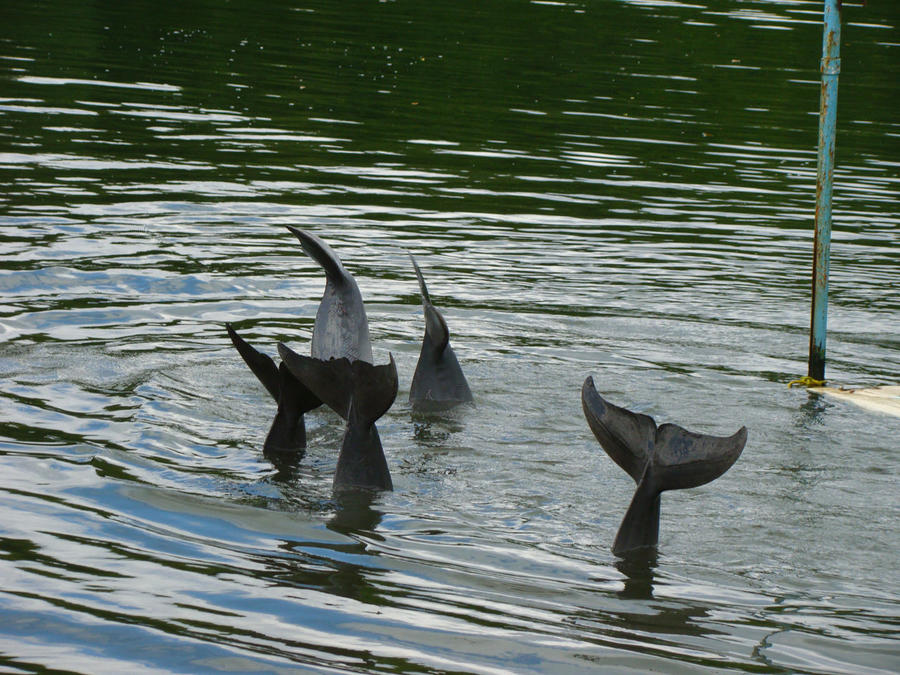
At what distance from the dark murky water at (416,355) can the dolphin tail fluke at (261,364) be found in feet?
1.35

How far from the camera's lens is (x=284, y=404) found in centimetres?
717

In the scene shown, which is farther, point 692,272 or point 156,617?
point 692,272

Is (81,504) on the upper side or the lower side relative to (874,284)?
lower

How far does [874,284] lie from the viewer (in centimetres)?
1227

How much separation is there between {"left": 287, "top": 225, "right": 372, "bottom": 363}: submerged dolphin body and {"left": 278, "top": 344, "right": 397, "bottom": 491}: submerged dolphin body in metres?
0.66

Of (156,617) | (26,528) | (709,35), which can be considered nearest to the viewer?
(156,617)

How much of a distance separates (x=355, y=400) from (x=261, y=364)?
878mm

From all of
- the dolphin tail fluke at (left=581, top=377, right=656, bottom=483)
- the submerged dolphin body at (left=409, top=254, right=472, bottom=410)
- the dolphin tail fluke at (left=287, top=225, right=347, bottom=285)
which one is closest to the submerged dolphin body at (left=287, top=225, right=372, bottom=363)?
the dolphin tail fluke at (left=287, top=225, right=347, bottom=285)

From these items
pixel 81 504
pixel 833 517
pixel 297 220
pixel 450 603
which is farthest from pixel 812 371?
pixel 297 220

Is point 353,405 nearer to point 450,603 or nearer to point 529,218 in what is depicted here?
point 450,603

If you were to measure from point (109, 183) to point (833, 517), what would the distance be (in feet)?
32.7

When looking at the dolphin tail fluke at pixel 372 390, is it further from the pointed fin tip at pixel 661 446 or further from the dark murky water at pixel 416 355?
the pointed fin tip at pixel 661 446

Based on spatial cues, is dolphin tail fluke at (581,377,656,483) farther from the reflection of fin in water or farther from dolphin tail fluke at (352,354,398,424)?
the reflection of fin in water

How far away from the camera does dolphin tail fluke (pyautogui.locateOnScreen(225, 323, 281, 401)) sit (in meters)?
6.95
